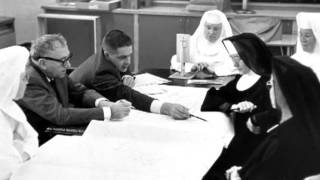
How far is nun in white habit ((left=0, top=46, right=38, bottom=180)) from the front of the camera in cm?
176

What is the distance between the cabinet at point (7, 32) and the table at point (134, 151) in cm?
407

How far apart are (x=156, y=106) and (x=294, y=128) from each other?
119 centimetres

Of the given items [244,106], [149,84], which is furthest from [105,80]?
[244,106]

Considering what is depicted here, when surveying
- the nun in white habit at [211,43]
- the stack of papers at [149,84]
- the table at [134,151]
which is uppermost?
the nun in white habit at [211,43]

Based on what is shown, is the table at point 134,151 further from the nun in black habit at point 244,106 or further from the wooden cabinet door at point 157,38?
the wooden cabinet door at point 157,38

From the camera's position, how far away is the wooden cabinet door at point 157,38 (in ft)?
18.6

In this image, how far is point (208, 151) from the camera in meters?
1.99

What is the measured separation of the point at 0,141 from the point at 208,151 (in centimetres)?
86

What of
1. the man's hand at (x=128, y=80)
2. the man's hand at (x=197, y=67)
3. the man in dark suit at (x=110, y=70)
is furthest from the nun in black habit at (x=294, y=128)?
the man's hand at (x=197, y=67)

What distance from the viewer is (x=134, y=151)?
6.45ft

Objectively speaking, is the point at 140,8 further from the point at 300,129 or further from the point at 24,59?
the point at 300,129

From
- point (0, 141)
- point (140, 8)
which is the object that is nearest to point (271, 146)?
point (0, 141)

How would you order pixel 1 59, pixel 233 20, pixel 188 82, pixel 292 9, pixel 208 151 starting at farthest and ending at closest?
pixel 292 9
pixel 233 20
pixel 188 82
pixel 208 151
pixel 1 59

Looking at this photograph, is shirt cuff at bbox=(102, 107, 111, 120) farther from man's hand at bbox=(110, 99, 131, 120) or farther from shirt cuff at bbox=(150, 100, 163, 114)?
shirt cuff at bbox=(150, 100, 163, 114)
